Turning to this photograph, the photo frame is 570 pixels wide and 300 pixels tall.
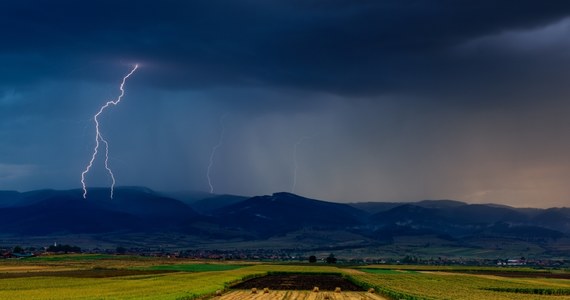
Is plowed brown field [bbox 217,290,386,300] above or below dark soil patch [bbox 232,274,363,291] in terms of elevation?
above

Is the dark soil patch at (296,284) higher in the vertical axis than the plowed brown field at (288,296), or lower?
lower

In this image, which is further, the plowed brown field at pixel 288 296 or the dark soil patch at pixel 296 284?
the dark soil patch at pixel 296 284

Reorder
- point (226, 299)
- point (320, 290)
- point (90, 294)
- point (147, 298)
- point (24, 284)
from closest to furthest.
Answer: point (147, 298) < point (90, 294) < point (226, 299) < point (24, 284) < point (320, 290)

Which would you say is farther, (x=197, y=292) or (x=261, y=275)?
(x=261, y=275)

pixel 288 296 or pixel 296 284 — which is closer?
pixel 288 296

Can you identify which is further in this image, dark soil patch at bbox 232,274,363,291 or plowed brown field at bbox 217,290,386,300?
dark soil patch at bbox 232,274,363,291

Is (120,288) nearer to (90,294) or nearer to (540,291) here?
(90,294)

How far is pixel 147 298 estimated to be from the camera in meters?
58.1

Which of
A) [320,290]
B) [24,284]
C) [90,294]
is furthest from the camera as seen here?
[320,290]

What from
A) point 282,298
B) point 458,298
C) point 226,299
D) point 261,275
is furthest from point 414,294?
point 261,275

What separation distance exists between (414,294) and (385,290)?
9.11 metres

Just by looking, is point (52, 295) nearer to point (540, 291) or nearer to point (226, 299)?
point (226, 299)

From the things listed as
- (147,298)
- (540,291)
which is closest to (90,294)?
(147,298)

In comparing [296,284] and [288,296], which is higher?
[288,296]
